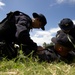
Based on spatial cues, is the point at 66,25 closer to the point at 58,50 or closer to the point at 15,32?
the point at 58,50

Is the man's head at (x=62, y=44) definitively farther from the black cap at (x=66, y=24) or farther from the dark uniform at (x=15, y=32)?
the dark uniform at (x=15, y=32)

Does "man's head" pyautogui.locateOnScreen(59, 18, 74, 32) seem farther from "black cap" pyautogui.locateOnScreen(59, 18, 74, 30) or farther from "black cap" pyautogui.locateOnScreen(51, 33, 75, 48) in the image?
"black cap" pyautogui.locateOnScreen(51, 33, 75, 48)

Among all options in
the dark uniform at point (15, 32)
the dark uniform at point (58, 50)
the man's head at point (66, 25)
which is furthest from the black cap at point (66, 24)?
the dark uniform at point (15, 32)

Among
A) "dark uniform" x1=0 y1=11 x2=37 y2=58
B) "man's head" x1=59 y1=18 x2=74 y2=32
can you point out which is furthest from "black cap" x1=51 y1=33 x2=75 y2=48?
"dark uniform" x1=0 y1=11 x2=37 y2=58

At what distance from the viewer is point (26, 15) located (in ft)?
16.7

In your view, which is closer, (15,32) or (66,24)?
(15,32)

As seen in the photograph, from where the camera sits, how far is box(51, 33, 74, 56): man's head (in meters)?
5.43

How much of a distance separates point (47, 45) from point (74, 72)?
3.49 m

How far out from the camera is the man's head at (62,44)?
5426 millimetres

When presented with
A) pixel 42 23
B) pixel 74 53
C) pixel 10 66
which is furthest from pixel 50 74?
pixel 74 53

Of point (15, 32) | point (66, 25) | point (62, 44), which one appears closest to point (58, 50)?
point (62, 44)

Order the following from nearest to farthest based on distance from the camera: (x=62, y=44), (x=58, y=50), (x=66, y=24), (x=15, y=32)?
(x=15, y=32)
(x=66, y=24)
(x=62, y=44)
(x=58, y=50)

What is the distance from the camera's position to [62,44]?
5.55 meters

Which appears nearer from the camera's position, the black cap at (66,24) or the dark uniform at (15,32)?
the dark uniform at (15,32)
